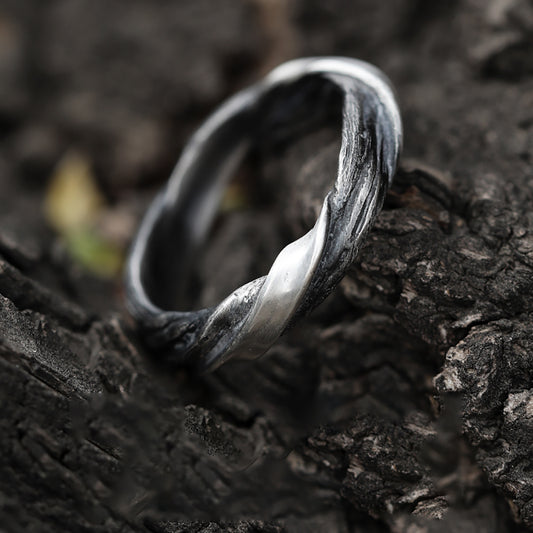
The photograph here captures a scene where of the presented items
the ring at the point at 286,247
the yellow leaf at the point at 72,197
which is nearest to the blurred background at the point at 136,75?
the yellow leaf at the point at 72,197

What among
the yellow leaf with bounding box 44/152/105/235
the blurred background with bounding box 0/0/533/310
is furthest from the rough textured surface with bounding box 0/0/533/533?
the yellow leaf with bounding box 44/152/105/235

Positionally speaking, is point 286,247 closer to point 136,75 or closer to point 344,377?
point 344,377

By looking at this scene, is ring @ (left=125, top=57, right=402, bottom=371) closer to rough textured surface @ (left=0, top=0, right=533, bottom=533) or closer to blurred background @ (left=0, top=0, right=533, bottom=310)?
rough textured surface @ (left=0, top=0, right=533, bottom=533)

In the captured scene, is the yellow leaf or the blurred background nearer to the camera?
the blurred background

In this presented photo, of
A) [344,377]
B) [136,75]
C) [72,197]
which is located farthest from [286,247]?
[136,75]

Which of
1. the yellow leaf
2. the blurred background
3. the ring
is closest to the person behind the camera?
the ring

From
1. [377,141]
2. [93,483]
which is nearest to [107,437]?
[93,483]

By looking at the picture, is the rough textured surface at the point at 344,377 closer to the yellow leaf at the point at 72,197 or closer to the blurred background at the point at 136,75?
the blurred background at the point at 136,75
